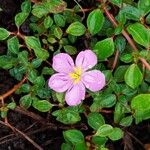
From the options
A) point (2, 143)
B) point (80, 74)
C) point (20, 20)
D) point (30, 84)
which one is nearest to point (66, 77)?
point (80, 74)

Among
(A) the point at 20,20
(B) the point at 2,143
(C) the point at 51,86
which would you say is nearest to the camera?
(C) the point at 51,86

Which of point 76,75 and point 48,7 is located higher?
point 48,7

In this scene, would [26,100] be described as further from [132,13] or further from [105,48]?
[132,13]

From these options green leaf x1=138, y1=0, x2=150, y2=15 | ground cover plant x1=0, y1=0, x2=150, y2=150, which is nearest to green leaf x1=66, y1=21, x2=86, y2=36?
ground cover plant x1=0, y1=0, x2=150, y2=150

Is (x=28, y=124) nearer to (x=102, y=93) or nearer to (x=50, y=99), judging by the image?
(x=50, y=99)

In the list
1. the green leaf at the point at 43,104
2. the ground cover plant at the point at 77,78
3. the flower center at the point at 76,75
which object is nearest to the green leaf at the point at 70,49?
the ground cover plant at the point at 77,78

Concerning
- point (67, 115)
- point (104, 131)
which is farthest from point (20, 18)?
point (104, 131)
